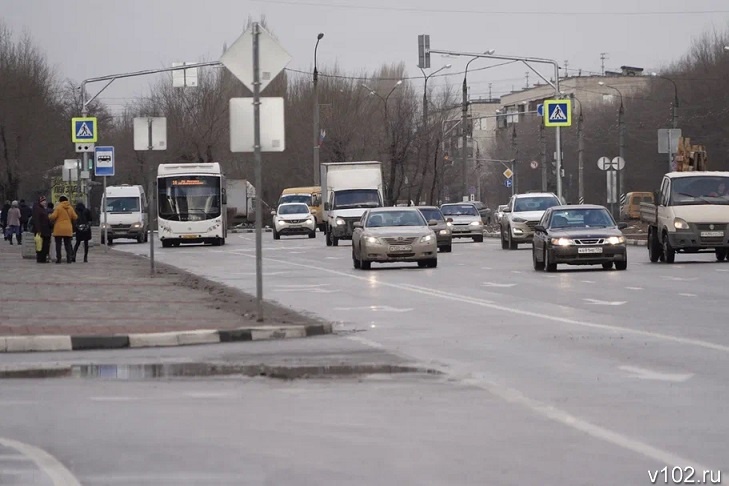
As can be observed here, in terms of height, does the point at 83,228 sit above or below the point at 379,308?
above

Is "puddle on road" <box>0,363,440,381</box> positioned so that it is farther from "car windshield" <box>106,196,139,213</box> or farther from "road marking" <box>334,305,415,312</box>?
"car windshield" <box>106,196,139,213</box>

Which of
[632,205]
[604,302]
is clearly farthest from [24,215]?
[604,302]

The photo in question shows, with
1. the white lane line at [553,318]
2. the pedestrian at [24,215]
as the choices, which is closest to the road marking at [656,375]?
the white lane line at [553,318]

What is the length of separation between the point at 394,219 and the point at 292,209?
35041 millimetres

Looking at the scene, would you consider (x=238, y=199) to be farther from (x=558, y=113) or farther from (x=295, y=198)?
(x=558, y=113)

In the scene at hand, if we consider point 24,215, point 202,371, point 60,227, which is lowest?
point 202,371

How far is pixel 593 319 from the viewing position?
19.6 meters

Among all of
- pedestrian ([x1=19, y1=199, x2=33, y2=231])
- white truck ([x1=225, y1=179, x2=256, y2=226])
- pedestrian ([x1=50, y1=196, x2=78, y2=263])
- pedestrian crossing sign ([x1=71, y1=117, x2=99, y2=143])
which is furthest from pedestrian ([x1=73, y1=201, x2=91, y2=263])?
white truck ([x1=225, y1=179, x2=256, y2=226])

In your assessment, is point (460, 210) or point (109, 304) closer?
point (109, 304)

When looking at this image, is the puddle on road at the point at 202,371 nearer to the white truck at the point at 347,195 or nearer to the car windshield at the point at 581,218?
the car windshield at the point at 581,218

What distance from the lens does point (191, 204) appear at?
6256cm

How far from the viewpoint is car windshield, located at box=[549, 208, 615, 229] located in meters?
34.1

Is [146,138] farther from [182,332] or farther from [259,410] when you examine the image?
[259,410]

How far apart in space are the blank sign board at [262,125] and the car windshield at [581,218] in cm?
1596
